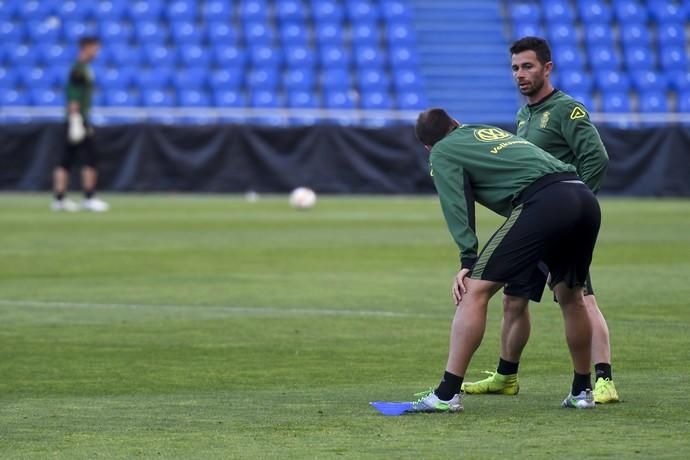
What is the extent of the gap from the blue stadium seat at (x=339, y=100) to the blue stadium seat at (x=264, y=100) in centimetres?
111

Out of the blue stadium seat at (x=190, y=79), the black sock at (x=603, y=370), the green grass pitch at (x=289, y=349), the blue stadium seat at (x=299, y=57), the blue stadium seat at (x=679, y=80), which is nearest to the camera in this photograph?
the green grass pitch at (x=289, y=349)

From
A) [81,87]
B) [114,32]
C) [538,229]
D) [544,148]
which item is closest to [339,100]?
[114,32]

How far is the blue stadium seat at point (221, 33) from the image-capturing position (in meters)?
36.4

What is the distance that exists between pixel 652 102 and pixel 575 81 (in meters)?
1.86

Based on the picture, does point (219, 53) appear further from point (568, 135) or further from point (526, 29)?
point (568, 135)

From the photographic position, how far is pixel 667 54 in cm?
3809

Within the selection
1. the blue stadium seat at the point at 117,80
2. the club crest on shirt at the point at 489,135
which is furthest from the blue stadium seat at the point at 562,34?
the club crest on shirt at the point at 489,135

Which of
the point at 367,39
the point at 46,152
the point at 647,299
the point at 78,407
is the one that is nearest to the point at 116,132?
the point at 46,152

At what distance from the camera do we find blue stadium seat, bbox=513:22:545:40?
37625 mm

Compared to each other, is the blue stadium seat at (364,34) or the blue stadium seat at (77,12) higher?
the blue stadium seat at (77,12)

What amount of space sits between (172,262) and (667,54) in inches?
939

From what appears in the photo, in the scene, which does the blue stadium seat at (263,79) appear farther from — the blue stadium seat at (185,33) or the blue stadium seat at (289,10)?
the blue stadium seat at (289,10)

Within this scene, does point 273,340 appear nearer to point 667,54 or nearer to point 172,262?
point 172,262

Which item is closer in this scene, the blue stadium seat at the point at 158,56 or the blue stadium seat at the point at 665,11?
the blue stadium seat at the point at 158,56
